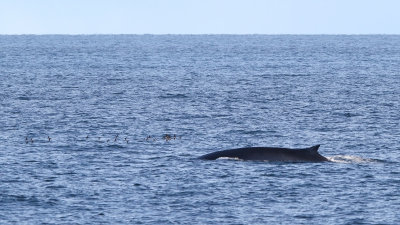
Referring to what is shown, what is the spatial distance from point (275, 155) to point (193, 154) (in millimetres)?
5325

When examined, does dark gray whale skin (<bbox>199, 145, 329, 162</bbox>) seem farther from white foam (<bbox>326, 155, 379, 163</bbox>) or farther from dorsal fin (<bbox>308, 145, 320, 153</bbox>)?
white foam (<bbox>326, 155, 379, 163</bbox>)

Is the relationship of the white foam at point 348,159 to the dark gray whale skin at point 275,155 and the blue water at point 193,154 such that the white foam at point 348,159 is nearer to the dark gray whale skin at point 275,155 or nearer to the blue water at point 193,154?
the blue water at point 193,154

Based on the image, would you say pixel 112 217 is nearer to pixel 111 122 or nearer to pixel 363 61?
pixel 111 122

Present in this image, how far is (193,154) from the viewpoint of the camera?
4931 centimetres

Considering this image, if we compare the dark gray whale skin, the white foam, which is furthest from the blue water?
the dark gray whale skin

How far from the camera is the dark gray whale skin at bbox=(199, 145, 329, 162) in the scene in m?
45.6

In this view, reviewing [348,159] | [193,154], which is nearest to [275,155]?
[348,159]

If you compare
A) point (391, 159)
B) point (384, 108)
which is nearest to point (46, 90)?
point (384, 108)

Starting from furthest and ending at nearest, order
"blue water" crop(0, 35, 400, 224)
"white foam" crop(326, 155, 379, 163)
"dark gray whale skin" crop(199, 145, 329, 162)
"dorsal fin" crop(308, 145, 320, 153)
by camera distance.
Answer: "white foam" crop(326, 155, 379, 163)
"dark gray whale skin" crop(199, 145, 329, 162)
"dorsal fin" crop(308, 145, 320, 153)
"blue water" crop(0, 35, 400, 224)

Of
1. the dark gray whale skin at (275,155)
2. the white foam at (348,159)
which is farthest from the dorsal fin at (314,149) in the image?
the white foam at (348,159)

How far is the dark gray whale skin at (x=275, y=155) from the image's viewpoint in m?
45.6

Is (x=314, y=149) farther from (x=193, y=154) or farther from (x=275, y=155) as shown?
(x=193, y=154)

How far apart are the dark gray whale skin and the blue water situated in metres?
0.73

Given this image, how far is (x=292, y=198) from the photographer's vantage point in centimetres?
3772
